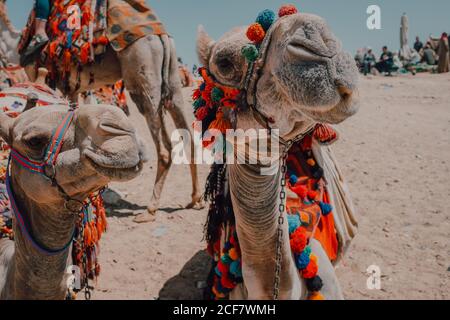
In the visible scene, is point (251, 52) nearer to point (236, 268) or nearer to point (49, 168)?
point (49, 168)

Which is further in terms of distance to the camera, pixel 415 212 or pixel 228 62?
pixel 415 212

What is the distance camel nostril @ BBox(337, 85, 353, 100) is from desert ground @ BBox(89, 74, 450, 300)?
267 cm

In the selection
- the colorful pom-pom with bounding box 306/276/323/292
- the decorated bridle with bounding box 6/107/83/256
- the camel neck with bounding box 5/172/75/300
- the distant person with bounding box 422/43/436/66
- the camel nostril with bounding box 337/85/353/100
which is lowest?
the distant person with bounding box 422/43/436/66

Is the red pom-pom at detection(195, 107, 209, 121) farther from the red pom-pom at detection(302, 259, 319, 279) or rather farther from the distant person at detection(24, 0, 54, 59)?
the distant person at detection(24, 0, 54, 59)

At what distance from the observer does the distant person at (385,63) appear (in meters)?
19.7

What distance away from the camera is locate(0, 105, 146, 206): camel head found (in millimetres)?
1677

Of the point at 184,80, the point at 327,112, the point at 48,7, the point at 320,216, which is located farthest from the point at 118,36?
the point at 184,80

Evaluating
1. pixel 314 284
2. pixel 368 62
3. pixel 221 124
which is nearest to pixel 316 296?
pixel 314 284

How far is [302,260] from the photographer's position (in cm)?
225

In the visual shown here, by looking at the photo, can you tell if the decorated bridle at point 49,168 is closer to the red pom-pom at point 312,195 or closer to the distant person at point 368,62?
the red pom-pom at point 312,195

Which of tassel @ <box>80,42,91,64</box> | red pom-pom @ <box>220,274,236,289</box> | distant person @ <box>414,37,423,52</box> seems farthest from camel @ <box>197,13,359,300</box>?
distant person @ <box>414,37,423,52</box>

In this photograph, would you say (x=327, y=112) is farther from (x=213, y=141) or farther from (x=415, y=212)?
(x=415, y=212)
